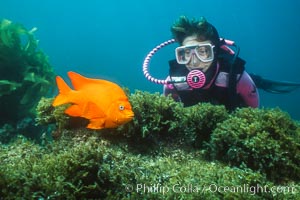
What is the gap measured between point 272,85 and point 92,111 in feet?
19.6

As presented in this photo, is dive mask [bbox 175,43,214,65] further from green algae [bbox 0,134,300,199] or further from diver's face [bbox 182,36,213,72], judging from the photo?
green algae [bbox 0,134,300,199]

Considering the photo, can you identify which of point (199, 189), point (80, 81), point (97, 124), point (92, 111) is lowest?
point (199, 189)

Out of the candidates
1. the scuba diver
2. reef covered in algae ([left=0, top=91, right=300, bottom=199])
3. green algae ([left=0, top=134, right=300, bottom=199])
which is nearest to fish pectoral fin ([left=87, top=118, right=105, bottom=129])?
reef covered in algae ([left=0, top=91, right=300, bottom=199])

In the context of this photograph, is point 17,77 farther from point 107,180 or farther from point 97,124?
point 107,180

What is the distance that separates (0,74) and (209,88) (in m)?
5.54

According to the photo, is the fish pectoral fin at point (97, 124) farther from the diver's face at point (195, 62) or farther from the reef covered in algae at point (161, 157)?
the diver's face at point (195, 62)

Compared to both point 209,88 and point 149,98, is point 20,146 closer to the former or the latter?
point 149,98

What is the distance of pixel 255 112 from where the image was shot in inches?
142

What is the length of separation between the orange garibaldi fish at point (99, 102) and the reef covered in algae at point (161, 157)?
270 mm

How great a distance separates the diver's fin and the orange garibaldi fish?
17.7 feet

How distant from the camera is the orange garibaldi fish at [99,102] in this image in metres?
2.76

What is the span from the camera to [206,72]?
583 centimetres

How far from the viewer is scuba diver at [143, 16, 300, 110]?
574 cm

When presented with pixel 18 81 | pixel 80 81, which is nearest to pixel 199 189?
pixel 80 81
